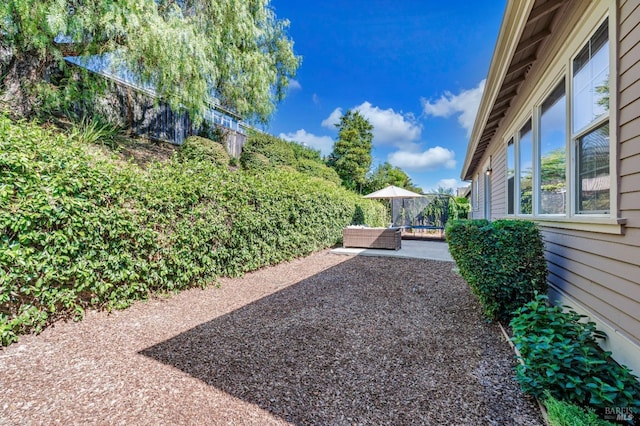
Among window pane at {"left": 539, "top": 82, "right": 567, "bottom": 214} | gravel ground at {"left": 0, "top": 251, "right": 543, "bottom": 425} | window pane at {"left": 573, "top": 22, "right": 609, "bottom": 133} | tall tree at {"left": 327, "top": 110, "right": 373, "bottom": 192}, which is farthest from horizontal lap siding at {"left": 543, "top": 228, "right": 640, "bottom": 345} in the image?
tall tree at {"left": 327, "top": 110, "right": 373, "bottom": 192}

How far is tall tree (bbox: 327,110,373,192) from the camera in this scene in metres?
21.4

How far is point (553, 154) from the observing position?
10.9 feet

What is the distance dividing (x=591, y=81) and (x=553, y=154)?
3.61 feet

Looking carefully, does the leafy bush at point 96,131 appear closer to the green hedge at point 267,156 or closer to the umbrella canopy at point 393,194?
the green hedge at point 267,156

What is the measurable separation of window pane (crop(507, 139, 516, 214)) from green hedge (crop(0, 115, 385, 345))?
4677 millimetres

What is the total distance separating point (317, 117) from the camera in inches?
813

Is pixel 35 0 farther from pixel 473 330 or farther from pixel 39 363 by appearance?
pixel 473 330

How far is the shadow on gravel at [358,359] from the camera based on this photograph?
1.95 metres

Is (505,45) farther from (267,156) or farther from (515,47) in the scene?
(267,156)

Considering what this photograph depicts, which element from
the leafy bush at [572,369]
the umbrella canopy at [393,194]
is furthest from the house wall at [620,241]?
the umbrella canopy at [393,194]

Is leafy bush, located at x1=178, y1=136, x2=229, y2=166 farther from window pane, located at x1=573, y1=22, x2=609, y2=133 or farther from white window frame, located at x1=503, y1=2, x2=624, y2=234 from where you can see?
window pane, located at x1=573, y1=22, x2=609, y2=133

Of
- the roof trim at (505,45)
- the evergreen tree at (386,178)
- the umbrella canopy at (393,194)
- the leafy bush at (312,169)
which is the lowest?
the umbrella canopy at (393,194)

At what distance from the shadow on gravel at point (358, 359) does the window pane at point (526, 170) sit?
1.65 m

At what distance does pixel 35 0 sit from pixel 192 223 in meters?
4.63
